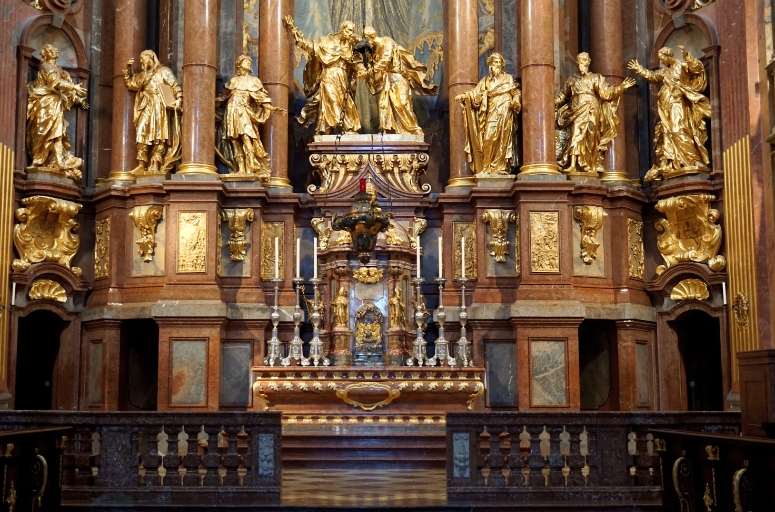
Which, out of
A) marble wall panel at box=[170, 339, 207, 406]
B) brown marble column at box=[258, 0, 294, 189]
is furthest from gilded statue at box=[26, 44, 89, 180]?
marble wall panel at box=[170, 339, 207, 406]

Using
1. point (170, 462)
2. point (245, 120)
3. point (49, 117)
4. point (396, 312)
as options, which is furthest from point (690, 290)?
point (49, 117)

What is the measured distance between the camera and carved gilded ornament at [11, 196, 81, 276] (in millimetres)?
17203

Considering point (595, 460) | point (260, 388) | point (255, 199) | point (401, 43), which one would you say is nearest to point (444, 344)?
point (260, 388)

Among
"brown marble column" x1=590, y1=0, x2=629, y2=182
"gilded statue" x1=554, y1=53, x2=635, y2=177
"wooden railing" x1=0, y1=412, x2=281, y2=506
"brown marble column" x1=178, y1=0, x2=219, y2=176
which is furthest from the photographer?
"brown marble column" x1=590, y1=0, x2=629, y2=182

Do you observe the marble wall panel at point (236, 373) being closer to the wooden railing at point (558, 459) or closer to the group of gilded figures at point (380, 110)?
the group of gilded figures at point (380, 110)

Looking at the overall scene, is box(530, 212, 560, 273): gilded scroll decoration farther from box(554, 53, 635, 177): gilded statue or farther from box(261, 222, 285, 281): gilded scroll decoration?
box(261, 222, 285, 281): gilded scroll decoration

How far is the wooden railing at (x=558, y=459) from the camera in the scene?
1130cm

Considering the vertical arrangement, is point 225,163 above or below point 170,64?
below

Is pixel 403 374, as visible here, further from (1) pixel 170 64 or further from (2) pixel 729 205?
(1) pixel 170 64

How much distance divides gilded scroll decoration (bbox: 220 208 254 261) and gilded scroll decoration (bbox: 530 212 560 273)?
4425 millimetres

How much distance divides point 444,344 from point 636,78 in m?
5.97

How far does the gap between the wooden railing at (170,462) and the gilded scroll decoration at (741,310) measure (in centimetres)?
778

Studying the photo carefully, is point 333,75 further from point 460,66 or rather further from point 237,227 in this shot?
point 237,227

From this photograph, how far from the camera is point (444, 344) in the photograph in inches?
644
